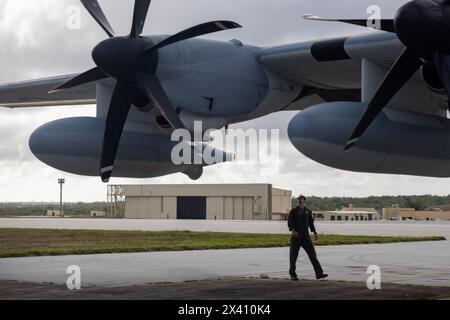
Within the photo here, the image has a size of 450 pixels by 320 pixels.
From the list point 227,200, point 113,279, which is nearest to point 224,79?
point 113,279

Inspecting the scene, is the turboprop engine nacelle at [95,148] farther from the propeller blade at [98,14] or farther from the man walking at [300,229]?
the man walking at [300,229]

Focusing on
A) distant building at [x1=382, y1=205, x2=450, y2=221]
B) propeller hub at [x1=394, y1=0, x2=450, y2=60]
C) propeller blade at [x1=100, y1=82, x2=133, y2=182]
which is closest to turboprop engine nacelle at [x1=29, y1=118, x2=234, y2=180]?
propeller blade at [x1=100, y1=82, x2=133, y2=182]

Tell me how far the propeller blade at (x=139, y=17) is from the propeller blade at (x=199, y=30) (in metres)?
0.55

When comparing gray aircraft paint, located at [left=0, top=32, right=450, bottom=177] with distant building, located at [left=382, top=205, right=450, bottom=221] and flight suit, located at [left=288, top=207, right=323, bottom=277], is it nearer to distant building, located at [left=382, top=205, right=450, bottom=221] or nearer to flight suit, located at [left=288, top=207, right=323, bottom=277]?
flight suit, located at [left=288, top=207, right=323, bottom=277]

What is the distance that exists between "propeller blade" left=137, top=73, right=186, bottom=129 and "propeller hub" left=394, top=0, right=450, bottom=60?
518 centimetres

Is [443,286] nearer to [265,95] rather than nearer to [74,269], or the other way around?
[265,95]

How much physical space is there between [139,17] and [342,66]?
184 inches

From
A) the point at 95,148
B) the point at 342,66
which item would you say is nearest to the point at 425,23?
the point at 342,66

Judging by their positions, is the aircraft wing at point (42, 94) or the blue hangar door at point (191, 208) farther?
the blue hangar door at point (191, 208)

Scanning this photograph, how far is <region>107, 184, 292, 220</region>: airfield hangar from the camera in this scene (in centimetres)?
8281

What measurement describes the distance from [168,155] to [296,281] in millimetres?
4877

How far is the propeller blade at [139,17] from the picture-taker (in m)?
15.0

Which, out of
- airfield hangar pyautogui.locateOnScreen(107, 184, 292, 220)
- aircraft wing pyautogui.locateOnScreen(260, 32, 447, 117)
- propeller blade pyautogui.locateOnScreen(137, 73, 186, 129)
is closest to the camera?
aircraft wing pyautogui.locateOnScreen(260, 32, 447, 117)

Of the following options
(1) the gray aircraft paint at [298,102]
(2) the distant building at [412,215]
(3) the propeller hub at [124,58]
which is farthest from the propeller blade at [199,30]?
(2) the distant building at [412,215]
